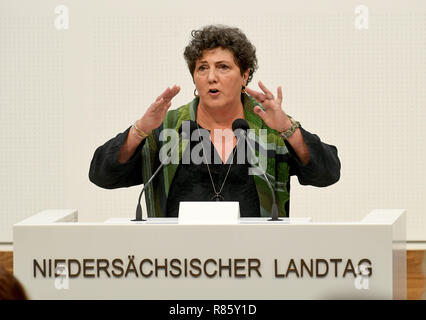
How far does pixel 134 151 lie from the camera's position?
4520 millimetres

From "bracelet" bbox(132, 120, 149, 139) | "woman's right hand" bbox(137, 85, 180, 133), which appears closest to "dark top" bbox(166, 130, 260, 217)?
"bracelet" bbox(132, 120, 149, 139)

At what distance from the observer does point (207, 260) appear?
3391 mm

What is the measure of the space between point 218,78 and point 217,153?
0.43m

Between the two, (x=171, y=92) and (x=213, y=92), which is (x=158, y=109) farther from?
(x=213, y=92)

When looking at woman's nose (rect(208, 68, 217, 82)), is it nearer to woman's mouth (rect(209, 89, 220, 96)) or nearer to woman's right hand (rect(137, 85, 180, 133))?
woman's mouth (rect(209, 89, 220, 96))

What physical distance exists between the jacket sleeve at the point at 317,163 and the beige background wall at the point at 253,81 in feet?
7.49

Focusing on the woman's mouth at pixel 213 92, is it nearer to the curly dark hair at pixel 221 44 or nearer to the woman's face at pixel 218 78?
the woman's face at pixel 218 78

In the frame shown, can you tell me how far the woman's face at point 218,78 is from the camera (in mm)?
4797

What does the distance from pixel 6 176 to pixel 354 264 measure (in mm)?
4358

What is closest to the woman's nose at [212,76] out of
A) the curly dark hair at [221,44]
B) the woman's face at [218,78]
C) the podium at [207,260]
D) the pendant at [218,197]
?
the woman's face at [218,78]

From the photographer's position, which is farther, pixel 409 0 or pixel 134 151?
pixel 409 0

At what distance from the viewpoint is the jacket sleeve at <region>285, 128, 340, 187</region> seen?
437 cm

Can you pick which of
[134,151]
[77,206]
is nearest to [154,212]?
[134,151]
